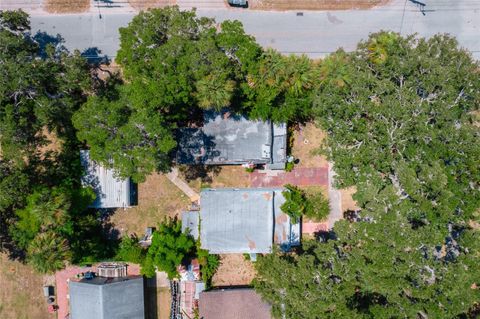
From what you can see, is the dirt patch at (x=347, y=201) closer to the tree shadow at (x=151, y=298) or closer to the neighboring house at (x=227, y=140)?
the neighboring house at (x=227, y=140)

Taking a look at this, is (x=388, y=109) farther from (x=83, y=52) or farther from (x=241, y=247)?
(x=83, y=52)

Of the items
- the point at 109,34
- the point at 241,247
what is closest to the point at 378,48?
the point at 241,247

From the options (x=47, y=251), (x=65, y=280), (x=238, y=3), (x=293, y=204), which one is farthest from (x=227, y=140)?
(x=65, y=280)

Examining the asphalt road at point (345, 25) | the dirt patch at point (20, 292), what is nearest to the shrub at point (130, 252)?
the dirt patch at point (20, 292)

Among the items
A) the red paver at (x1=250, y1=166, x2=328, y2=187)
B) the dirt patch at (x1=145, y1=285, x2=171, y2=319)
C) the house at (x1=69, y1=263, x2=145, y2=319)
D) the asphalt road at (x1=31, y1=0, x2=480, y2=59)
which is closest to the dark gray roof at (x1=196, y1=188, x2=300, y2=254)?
the red paver at (x1=250, y1=166, x2=328, y2=187)

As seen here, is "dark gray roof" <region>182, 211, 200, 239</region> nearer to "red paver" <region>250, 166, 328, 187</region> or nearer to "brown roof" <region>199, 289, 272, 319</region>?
"brown roof" <region>199, 289, 272, 319</region>

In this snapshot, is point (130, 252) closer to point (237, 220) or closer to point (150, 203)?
point (150, 203)
